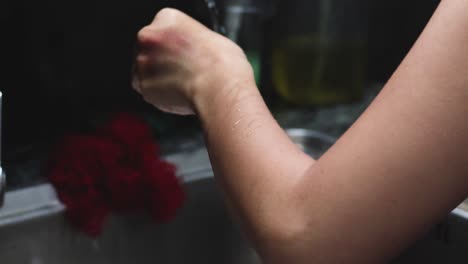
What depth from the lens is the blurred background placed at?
72cm

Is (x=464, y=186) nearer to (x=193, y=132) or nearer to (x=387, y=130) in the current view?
(x=387, y=130)

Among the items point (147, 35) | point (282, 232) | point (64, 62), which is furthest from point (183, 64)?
point (64, 62)

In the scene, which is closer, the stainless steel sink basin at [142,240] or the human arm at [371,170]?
the human arm at [371,170]

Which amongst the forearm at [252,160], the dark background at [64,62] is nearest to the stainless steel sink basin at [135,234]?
the dark background at [64,62]

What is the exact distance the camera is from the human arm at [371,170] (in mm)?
325

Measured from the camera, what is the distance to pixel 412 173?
33 centimetres

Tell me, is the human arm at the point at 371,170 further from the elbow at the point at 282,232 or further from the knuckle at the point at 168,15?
the knuckle at the point at 168,15

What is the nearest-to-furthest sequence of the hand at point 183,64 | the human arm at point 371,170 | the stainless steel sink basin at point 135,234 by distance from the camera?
the human arm at point 371,170 → the hand at point 183,64 → the stainless steel sink basin at point 135,234

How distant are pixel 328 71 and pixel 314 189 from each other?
667 mm

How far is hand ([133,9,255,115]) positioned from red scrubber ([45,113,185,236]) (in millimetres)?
133

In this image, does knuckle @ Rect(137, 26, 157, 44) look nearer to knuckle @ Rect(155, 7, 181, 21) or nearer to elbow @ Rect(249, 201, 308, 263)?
knuckle @ Rect(155, 7, 181, 21)

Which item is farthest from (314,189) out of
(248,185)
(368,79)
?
(368,79)

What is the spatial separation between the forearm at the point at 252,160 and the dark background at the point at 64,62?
1.26 feet

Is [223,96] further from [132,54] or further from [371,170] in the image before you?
[132,54]
